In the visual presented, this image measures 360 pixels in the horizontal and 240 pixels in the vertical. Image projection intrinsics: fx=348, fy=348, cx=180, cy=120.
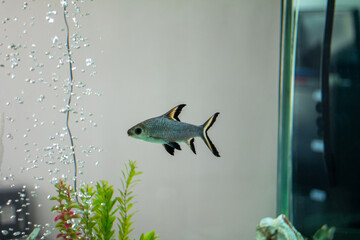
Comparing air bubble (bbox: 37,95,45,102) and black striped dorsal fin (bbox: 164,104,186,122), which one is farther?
air bubble (bbox: 37,95,45,102)

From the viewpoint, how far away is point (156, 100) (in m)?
2.53

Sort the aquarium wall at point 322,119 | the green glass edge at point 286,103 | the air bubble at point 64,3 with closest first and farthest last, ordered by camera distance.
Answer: the aquarium wall at point 322,119 → the air bubble at point 64,3 → the green glass edge at point 286,103

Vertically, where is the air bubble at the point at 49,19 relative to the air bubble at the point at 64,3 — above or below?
below

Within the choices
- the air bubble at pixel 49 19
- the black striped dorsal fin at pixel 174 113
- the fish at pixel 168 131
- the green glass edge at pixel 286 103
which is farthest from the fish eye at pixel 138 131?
the green glass edge at pixel 286 103

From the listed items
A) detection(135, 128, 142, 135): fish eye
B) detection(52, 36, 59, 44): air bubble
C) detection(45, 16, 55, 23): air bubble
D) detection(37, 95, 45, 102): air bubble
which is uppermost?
detection(45, 16, 55, 23): air bubble

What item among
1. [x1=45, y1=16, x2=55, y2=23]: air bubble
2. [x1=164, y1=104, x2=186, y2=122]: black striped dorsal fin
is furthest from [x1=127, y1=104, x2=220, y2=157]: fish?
[x1=45, y1=16, x2=55, y2=23]: air bubble

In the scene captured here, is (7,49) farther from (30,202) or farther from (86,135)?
(30,202)

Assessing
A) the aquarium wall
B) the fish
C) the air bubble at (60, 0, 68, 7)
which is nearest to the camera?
the fish

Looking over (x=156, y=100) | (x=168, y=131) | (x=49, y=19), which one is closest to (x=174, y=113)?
(x=168, y=131)

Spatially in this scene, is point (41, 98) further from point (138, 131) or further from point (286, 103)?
point (286, 103)

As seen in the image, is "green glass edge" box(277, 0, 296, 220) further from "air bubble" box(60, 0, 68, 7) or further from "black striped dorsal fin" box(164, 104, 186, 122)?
"air bubble" box(60, 0, 68, 7)

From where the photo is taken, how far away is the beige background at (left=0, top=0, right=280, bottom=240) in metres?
2.21

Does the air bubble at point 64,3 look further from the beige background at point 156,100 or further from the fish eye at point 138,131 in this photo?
the fish eye at point 138,131

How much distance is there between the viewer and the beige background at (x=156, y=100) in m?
2.21
